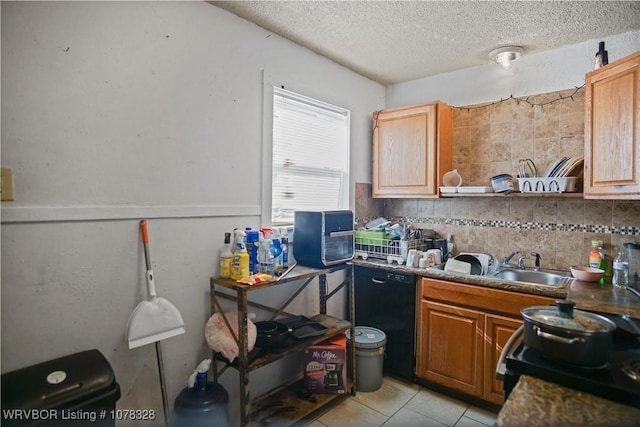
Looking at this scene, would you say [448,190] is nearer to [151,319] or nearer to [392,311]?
[392,311]

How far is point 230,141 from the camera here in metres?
2.20

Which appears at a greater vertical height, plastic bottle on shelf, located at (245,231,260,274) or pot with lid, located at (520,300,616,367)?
plastic bottle on shelf, located at (245,231,260,274)

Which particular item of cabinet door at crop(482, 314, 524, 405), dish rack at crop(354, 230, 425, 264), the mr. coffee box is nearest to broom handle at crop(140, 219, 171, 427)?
the mr. coffee box

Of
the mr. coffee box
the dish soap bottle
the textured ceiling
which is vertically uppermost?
the textured ceiling

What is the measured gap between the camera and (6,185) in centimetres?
140

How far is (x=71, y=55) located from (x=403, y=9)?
176 cm

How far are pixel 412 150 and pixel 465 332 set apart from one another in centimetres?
148

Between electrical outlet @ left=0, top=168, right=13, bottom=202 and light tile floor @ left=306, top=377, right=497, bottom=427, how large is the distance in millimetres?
1948

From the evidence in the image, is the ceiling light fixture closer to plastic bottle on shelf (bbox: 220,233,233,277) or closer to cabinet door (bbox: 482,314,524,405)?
cabinet door (bbox: 482,314,524,405)

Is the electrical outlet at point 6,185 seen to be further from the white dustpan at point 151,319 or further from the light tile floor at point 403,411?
the light tile floor at point 403,411

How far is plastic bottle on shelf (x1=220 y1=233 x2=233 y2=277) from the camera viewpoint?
2.05 meters

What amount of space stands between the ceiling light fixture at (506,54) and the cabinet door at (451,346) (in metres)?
1.89

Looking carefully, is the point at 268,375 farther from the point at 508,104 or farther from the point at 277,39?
the point at 508,104

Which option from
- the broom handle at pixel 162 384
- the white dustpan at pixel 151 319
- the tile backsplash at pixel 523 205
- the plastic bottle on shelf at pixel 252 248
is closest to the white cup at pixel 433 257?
the tile backsplash at pixel 523 205
